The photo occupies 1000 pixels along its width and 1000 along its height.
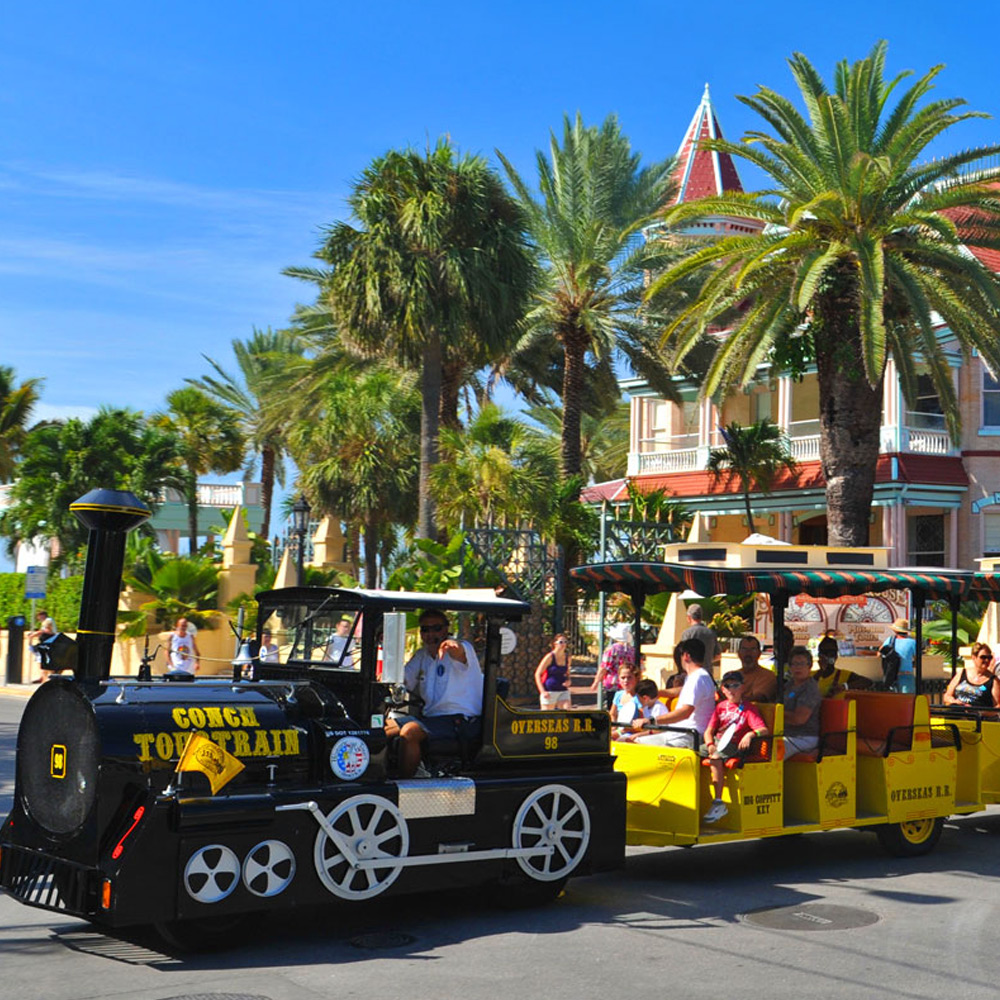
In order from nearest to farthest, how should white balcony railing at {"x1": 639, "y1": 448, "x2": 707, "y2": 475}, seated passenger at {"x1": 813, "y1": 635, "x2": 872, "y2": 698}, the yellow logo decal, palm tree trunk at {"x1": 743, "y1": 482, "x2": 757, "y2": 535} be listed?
the yellow logo decal, seated passenger at {"x1": 813, "y1": 635, "x2": 872, "y2": 698}, palm tree trunk at {"x1": 743, "y1": 482, "x2": 757, "y2": 535}, white balcony railing at {"x1": 639, "y1": 448, "x2": 707, "y2": 475}

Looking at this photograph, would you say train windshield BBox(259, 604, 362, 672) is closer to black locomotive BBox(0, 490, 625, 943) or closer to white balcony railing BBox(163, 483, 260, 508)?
black locomotive BBox(0, 490, 625, 943)

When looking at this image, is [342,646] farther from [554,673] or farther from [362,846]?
[554,673]

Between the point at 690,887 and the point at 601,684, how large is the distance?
6539mm

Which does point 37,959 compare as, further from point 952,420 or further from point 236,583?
point 236,583

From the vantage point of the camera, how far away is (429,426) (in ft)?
95.3

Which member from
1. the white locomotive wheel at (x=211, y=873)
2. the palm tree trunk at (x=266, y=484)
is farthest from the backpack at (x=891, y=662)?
the palm tree trunk at (x=266, y=484)

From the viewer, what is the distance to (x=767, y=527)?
37.2 metres

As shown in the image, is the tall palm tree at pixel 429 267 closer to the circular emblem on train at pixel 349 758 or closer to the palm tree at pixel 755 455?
the palm tree at pixel 755 455

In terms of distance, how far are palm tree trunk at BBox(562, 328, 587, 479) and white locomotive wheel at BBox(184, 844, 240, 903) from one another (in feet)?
80.2

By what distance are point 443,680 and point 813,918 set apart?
276 centimetres

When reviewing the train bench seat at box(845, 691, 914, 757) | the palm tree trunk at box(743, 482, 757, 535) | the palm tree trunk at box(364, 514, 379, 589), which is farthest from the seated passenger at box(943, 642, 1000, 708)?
the palm tree trunk at box(364, 514, 379, 589)

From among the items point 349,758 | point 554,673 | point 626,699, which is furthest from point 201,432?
point 349,758

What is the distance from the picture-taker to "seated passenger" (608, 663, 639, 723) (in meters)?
10.3

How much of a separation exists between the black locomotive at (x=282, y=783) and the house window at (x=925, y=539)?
89.2ft
